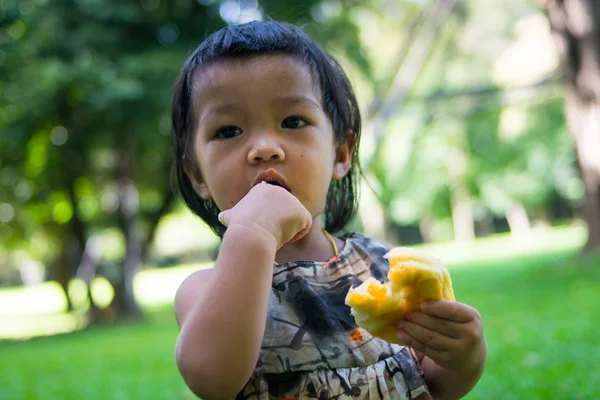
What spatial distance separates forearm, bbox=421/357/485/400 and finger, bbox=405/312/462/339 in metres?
0.21

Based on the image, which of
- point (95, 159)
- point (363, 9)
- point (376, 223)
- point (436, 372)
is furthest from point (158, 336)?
point (376, 223)

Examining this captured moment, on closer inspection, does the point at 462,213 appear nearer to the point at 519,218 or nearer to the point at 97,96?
the point at 519,218

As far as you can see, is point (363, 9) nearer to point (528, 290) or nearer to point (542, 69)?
point (542, 69)

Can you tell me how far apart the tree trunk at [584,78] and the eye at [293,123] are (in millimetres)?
7624

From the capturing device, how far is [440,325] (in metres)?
1.25

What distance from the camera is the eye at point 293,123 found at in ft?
4.71

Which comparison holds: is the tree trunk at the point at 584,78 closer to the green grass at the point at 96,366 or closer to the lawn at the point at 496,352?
the lawn at the point at 496,352

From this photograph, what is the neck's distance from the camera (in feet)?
5.18

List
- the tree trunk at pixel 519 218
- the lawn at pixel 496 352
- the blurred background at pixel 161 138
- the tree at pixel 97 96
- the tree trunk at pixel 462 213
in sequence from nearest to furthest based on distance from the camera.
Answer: the lawn at pixel 496 352
the blurred background at pixel 161 138
the tree at pixel 97 96
the tree trunk at pixel 462 213
the tree trunk at pixel 519 218

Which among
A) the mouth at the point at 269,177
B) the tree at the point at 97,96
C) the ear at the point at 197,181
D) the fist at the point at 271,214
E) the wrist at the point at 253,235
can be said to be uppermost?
the tree at the point at 97,96

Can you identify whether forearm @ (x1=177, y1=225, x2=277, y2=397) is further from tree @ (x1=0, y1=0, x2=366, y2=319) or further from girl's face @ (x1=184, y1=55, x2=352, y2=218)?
tree @ (x1=0, y1=0, x2=366, y2=319)

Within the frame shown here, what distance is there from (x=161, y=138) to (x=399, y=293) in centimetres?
1048

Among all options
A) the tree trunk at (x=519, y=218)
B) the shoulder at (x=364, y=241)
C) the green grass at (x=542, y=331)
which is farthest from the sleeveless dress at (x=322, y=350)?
the tree trunk at (x=519, y=218)

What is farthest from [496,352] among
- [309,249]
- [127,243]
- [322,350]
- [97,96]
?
[127,243]
